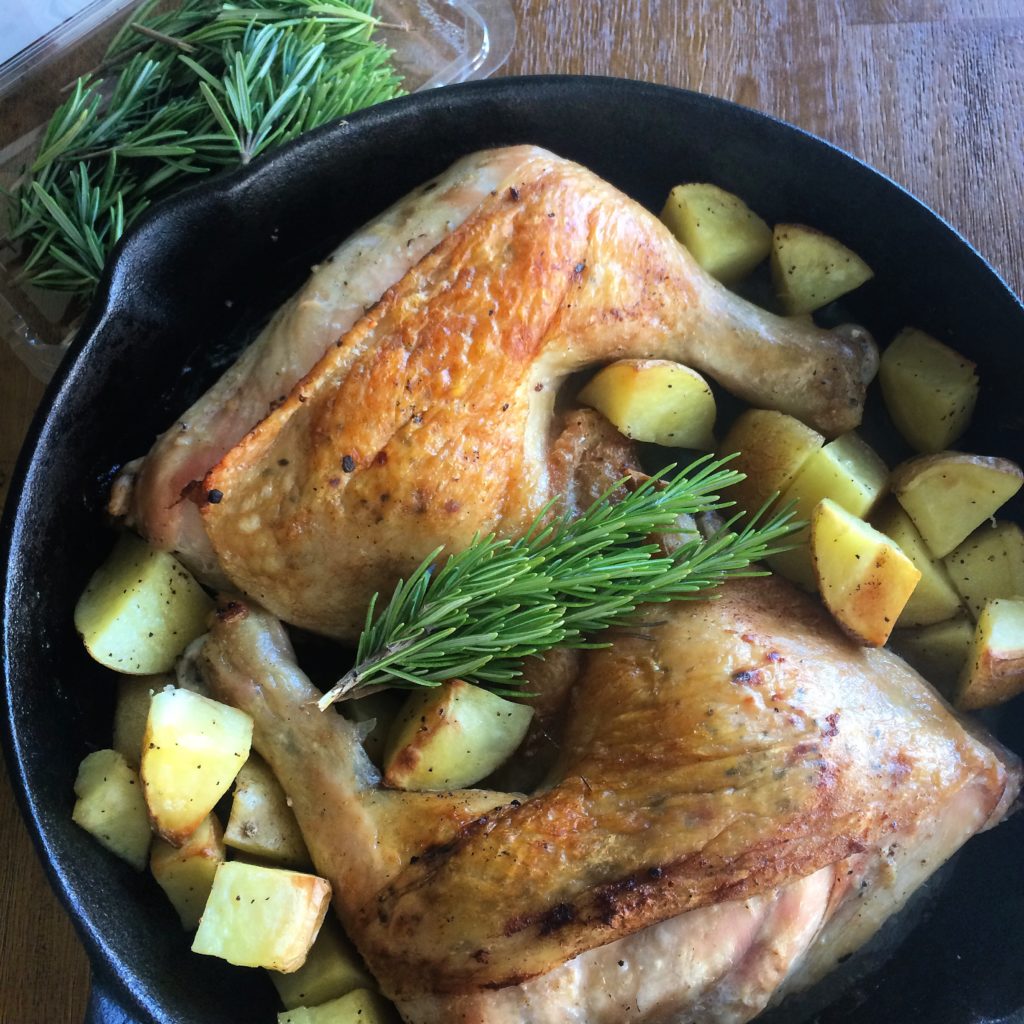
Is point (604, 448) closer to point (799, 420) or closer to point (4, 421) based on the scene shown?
point (799, 420)

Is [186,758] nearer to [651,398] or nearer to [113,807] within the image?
[113,807]

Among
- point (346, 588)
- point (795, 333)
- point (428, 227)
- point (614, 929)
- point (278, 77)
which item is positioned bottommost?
point (614, 929)

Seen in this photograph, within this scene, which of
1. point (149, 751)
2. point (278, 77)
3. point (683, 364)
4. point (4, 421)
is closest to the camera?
point (149, 751)

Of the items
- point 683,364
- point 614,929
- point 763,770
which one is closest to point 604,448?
point 683,364

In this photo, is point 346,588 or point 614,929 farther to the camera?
point 346,588

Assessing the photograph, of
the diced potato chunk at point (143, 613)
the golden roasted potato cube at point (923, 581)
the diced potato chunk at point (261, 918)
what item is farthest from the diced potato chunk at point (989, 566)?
the diced potato chunk at point (143, 613)

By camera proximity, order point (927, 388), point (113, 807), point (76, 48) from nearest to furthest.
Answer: point (113, 807)
point (927, 388)
point (76, 48)

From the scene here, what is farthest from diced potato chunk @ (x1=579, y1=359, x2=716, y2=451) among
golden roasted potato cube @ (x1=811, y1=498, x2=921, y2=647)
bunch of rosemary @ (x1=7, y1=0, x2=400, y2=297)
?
bunch of rosemary @ (x1=7, y1=0, x2=400, y2=297)

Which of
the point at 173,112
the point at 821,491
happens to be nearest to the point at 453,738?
the point at 821,491

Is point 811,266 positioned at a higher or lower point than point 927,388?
higher
